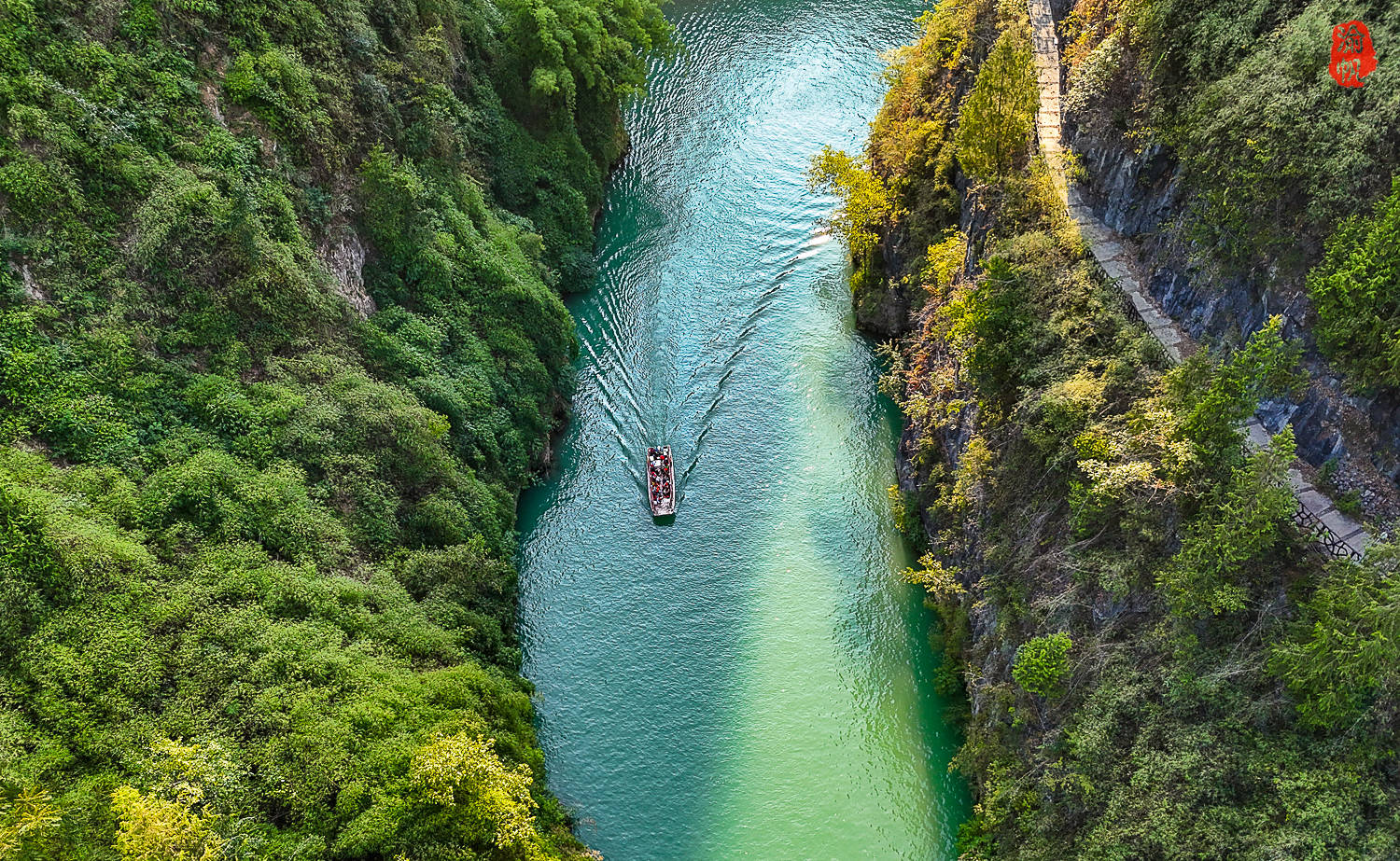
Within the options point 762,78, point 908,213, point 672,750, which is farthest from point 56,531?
point 762,78

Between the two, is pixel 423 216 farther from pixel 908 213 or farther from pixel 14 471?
pixel 908 213

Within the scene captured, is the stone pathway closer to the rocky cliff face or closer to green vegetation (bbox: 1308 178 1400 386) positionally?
the rocky cliff face

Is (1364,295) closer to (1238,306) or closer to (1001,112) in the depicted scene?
(1238,306)

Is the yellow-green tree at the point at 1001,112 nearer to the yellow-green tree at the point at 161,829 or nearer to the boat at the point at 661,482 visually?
the boat at the point at 661,482

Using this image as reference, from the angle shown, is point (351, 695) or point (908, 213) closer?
point (351, 695)

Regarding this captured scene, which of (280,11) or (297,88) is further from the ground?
(280,11)

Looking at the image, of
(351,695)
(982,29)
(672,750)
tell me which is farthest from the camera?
(982,29)

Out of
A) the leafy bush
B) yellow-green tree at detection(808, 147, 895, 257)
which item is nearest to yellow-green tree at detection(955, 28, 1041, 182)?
yellow-green tree at detection(808, 147, 895, 257)
